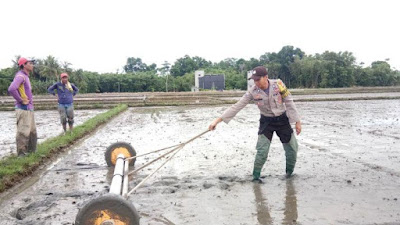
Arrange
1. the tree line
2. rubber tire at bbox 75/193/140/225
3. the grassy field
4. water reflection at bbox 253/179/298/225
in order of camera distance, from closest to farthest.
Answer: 1. rubber tire at bbox 75/193/140/225
2. water reflection at bbox 253/179/298/225
3. the grassy field
4. the tree line

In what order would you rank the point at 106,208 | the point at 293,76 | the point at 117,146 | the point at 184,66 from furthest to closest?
the point at 184,66 < the point at 293,76 < the point at 117,146 < the point at 106,208

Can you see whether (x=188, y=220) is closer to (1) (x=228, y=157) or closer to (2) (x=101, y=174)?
(2) (x=101, y=174)

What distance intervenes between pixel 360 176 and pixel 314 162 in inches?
46.8

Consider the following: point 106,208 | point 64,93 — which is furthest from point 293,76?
point 106,208

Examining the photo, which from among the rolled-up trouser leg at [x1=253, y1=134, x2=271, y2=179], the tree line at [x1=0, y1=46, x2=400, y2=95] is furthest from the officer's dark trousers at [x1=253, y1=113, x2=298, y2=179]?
the tree line at [x1=0, y1=46, x2=400, y2=95]

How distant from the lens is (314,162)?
6.67 metres

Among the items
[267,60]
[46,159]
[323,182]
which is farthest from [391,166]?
[267,60]

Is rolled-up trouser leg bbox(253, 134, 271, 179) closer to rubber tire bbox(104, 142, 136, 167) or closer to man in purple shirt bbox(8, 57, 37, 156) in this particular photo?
rubber tire bbox(104, 142, 136, 167)

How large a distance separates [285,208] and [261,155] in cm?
131

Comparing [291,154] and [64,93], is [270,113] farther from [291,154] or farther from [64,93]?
[64,93]

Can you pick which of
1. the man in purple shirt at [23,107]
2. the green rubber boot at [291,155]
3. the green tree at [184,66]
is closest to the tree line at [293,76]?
the green tree at [184,66]

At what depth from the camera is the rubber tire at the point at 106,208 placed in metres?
3.37

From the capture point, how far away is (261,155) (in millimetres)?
5426

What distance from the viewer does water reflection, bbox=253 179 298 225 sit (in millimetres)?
3848
